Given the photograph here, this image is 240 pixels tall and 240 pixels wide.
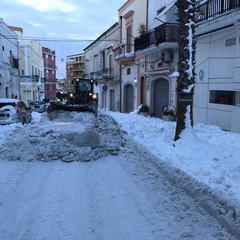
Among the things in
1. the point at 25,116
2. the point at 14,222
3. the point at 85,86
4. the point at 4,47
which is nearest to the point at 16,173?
the point at 14,222

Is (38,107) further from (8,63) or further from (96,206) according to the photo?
(96,206)

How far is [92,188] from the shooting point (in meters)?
6.02

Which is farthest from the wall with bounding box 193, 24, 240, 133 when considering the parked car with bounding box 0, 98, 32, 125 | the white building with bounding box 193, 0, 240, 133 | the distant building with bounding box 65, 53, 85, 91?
the distant building with bounding box 65, 53, 85, 91

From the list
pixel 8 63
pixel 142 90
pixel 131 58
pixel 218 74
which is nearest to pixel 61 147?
pixel 218 74

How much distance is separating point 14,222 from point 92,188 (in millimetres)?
1828

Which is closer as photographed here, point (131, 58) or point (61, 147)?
point (61, 147)

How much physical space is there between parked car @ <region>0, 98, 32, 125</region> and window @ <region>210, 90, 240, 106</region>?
29.8ft

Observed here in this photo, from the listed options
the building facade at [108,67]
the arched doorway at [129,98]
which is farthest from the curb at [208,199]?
the building facade at [108,67]

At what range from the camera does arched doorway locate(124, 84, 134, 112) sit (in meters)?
28.4

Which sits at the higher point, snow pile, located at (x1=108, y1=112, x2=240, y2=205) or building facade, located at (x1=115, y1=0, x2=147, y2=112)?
building facade, located at (x1=115, y1=0, x2=147, y2=112)

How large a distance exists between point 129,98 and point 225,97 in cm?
1628

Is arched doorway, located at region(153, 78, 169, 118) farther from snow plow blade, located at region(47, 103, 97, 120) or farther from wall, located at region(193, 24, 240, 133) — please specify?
wall, located at region(193, 24, 240, 133)

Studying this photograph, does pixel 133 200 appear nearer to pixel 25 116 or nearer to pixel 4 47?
pixel 25 116

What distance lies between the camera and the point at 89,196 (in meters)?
5.55
